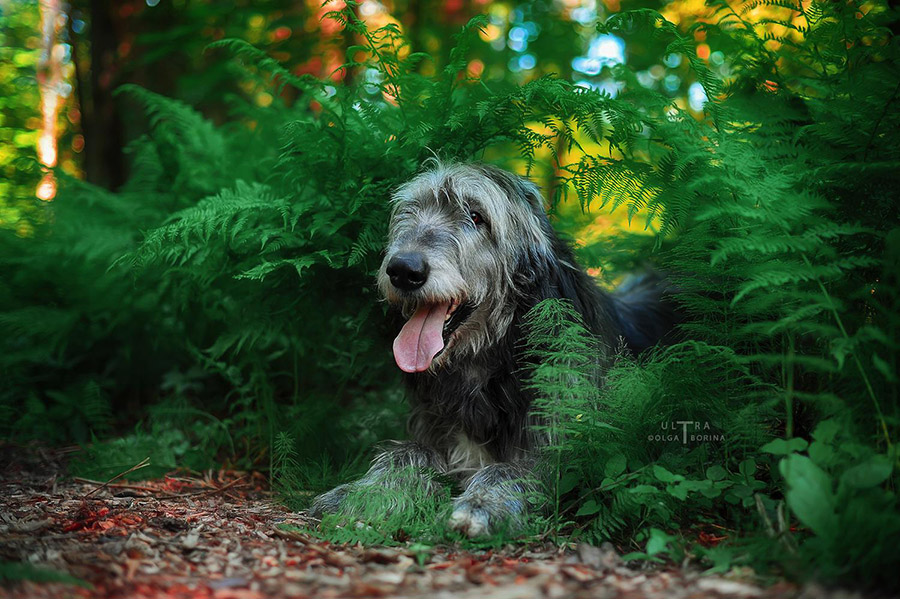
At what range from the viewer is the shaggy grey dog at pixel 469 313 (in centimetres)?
340

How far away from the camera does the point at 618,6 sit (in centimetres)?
824

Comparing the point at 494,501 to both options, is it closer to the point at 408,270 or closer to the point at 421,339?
the point at 421,339

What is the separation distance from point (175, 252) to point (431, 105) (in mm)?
1615

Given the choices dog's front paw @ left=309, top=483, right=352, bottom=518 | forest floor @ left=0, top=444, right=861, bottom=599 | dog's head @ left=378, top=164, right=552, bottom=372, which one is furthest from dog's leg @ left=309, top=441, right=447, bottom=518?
dog's head @ left=378, top=164, right=552, bottom=372

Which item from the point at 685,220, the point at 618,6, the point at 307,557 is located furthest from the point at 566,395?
the point at 618,6

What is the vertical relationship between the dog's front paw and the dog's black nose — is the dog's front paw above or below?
below

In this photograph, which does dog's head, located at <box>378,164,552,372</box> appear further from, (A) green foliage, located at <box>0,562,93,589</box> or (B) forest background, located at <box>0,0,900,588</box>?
(A) green foliage, located at <box>0,562,93,589</box>

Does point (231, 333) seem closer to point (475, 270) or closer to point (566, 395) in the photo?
point (475, 270)

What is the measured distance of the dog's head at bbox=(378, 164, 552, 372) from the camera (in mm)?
3369

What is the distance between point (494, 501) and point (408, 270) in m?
1.13

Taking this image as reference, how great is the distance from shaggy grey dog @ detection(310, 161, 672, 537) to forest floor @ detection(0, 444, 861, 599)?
19.5 inches

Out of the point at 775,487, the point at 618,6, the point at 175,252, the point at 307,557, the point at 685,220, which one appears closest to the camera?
the point at 307,557

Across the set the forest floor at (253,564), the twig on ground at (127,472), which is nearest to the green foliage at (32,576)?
the forest floor at (253,564)

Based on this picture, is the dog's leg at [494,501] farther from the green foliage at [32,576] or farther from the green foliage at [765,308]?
the green foliage at [32,576]
